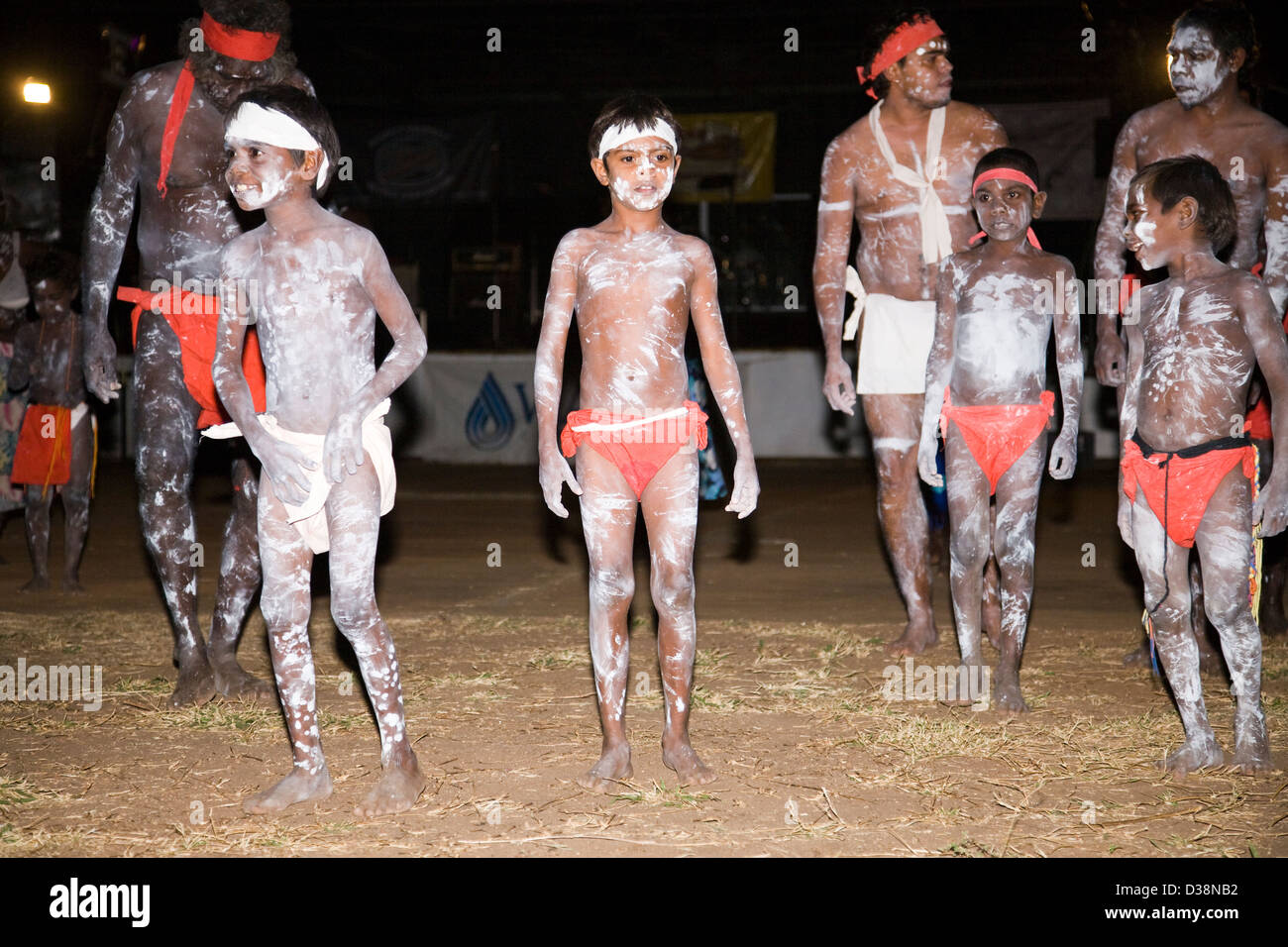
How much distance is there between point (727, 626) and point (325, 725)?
2.32 meters

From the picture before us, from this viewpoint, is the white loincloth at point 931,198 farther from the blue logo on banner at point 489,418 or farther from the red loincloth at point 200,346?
the blue logo on banner at point 489,418

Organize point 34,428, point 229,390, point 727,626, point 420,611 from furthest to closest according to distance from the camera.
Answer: point 34,428
point 420,611
point 727,626
point 229,390

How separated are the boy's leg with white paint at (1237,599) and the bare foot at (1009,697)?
80 cm

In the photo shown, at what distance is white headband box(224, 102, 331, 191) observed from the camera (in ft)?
11.9

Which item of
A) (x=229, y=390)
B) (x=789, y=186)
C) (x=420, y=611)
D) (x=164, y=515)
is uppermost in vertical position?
(x=789, y=186)

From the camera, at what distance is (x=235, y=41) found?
469 cm

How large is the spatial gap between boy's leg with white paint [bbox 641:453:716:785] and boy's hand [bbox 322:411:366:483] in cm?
86

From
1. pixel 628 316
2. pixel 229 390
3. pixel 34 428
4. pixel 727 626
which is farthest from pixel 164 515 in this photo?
pixel 34 428

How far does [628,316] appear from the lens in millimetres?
3822

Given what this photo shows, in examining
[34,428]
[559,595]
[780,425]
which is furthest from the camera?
[780,425]

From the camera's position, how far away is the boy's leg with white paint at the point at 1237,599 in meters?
3.83

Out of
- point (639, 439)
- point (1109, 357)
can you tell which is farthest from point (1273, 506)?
point (639, 439)

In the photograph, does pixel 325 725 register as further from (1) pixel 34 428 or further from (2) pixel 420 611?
(1) pixel 34 428

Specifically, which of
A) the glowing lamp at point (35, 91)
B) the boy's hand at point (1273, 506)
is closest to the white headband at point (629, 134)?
the boy's hand at point (1273, 506)
